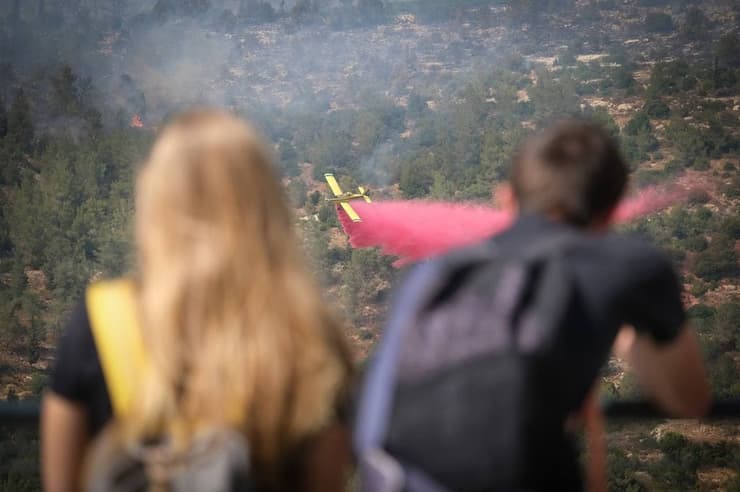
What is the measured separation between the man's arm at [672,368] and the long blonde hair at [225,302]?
1.80 ft

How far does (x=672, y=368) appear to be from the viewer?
5.11 ft

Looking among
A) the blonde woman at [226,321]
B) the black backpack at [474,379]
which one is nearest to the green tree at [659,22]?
the black backpack at [474,379]

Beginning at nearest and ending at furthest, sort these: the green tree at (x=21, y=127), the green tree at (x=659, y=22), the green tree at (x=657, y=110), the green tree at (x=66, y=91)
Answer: the green tree at (x=21, y=127)
the green tree at (x=66, y=91)
the green tree at (x=657, y=110)
the green tree at (x=659, y=22)

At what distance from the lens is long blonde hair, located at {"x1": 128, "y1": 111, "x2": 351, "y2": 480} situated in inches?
50.5

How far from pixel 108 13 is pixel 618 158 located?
77.4 meters

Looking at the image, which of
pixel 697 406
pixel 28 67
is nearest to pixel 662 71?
pixel 28 67

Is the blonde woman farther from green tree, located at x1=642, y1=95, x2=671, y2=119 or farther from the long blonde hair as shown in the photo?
green tree, located at x1=642, y1=95, x2=671, y2=119

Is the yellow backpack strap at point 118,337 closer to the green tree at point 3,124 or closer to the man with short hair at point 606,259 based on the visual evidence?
the man with short hair at point 606,259

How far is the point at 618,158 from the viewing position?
1.53 meters

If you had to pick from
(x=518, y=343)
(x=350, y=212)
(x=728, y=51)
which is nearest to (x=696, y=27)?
(x=728, y=51)

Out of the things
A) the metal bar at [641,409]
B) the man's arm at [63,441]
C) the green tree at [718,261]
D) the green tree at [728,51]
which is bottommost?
the green tree at [718,261]

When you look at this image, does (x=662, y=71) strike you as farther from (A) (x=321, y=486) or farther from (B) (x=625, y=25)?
(A) (x=321, y=486)

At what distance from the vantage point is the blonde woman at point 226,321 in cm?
128

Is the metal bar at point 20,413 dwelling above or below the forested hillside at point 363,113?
above
